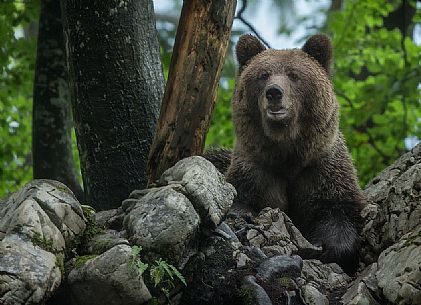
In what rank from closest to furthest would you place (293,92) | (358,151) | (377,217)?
(377,217), (293,92), (358,151)

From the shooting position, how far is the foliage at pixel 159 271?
16.6 feet

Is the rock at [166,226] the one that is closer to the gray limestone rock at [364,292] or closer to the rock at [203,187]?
the rock at [203,187]

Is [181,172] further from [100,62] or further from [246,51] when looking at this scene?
[246,51]

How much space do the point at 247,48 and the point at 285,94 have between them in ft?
3.27

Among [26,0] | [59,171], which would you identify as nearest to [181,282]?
[59,171]

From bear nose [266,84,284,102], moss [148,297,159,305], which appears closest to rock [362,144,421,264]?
bear nose [266,84,284,102]

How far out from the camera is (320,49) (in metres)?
7.88

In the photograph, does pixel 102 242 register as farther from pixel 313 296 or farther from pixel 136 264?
pixel 313 296

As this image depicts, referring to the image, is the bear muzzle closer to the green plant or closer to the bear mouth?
the bear mouth

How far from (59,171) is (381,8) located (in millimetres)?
6485

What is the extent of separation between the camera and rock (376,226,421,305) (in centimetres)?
509

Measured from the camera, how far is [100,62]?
7383mm

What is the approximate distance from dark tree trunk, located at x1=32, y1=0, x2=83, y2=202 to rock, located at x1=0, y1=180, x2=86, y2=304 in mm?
3147

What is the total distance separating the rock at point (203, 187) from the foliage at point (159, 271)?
46 cm
